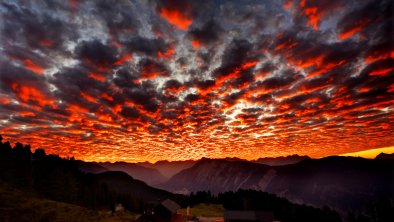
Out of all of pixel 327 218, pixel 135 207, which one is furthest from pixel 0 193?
pixel 327 218

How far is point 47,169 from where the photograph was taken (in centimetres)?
9494

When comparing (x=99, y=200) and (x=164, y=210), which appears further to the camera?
(x=99, y=200)

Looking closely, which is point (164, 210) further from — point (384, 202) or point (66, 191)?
point (384, 202)

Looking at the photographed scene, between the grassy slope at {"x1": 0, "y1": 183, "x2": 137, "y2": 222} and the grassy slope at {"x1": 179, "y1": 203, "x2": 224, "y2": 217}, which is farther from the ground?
the grassy slope at {"x1": 0, "y1": 183, "x2": 137, "y2": 222}

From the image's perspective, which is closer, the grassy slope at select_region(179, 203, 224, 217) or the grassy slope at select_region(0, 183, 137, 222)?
the grassy slope at select_region(0, 183, 137, 222)

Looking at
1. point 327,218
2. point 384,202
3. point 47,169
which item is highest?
point 47,169

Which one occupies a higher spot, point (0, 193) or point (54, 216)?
point (0, 193)

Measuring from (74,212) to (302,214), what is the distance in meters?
155

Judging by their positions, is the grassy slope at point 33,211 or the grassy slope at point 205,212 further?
the grassy slope at point 205,212

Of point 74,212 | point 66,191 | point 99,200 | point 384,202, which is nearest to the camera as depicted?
point 74,212

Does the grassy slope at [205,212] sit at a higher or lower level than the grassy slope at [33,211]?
lower

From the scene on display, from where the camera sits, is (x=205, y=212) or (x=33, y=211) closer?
(x=33, y=211)

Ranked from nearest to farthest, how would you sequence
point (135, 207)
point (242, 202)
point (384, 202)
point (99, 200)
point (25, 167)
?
point (25, 167), point (99, 200), point (135, 207), point (384, 202), point (242, 202)

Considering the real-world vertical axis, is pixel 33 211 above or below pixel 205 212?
above
